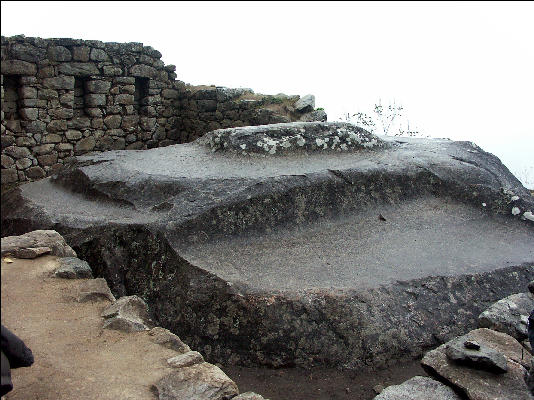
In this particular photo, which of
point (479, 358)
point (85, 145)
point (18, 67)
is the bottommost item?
point (479, 358)

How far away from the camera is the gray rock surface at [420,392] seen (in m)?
3.06

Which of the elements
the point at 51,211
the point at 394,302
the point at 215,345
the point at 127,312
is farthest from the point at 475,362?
the point at 51,211

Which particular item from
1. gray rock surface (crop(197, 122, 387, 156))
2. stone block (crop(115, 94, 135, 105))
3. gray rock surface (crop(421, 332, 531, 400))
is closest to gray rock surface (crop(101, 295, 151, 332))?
gray rock surface (crop(421, 332, 531, 400))

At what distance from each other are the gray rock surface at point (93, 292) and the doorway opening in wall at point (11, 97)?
19.3 feet

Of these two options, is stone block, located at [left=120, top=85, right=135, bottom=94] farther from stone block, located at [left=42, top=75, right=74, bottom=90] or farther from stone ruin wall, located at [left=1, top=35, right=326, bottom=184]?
stone block, located at [left=42, top=75, right=74, bottom=90]

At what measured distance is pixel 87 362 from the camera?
2867 millimetres

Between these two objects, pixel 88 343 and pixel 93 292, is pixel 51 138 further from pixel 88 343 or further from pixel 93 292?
pixel 88 343

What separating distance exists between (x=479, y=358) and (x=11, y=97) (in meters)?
8.23

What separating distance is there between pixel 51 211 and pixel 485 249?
14.8ft

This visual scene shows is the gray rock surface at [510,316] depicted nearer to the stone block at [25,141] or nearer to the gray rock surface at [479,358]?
the gray rock surface at [479,358]

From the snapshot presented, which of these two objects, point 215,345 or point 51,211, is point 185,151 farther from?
point 215,345

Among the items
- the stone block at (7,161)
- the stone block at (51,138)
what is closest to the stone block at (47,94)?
the stone block at (51,138)

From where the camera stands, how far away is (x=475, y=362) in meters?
3.14

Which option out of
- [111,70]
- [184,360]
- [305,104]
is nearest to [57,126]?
[111,70]
